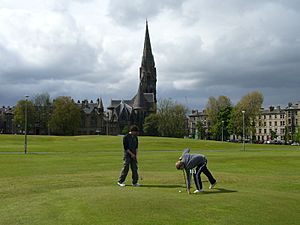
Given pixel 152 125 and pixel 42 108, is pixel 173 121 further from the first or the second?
pixel 42 108

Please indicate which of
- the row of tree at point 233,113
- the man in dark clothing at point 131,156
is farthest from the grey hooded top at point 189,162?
the row of tree at point 233,113

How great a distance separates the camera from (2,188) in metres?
19.5

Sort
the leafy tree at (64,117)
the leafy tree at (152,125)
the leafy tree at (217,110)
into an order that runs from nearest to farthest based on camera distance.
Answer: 1. the leafy tree at (217,110)
2. the leafy tree at (64,117)
3. the leafy tree at (152,125)

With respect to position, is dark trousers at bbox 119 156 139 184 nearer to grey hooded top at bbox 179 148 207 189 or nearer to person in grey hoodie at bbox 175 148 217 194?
person in grey hoodie at bbox 175 148 217 194

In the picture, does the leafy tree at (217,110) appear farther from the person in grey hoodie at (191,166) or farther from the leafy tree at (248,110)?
the person in grey hoodie at (191,166)

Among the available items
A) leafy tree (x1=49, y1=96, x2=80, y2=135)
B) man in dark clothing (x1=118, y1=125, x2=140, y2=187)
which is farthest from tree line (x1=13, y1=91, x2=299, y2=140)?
man in dark clothing (x1=118, y1=125, x2=140, y2=187)

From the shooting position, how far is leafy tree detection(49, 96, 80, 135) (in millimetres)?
162000

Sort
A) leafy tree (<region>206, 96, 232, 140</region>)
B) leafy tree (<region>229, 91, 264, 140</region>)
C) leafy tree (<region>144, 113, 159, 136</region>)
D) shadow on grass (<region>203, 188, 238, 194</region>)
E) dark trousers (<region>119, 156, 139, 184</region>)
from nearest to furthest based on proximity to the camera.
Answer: shadow on grass (<region>203, 188, 238, 194</region>), dark trousers (<region>119, 156, 139, 184</region>), leafy tree (<region>229, 91, 264, 140</region>), leafy tree (<region>206, 96, 232, 140</region>), leafy tree (<region>144, 113, 159, 136</region>)

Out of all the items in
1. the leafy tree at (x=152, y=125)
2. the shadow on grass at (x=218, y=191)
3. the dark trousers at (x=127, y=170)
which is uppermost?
the leafy tree at (x=152, y=125)

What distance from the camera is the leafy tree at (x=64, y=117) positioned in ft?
531

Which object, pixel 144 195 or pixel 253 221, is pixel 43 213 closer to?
pixel 144 195

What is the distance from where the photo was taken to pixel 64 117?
16188cm

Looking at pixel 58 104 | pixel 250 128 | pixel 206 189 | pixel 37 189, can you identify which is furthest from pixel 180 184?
pixel 58 104

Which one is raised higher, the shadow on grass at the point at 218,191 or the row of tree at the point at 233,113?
the row of tree at the point at 233,113
